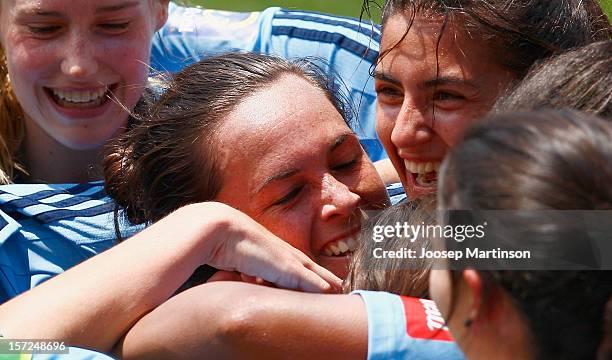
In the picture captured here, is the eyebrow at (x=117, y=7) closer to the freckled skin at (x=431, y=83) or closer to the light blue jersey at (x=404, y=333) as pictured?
the freckled skin at (x=431, y=83)

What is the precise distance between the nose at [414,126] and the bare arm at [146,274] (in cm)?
44

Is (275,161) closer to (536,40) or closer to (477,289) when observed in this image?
(536,40)

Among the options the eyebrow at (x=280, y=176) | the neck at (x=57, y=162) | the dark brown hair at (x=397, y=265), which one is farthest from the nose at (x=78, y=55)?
the dark brown hair at (x=397, y=265)

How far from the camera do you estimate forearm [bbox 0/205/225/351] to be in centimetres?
162

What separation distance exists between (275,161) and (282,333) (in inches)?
25.6

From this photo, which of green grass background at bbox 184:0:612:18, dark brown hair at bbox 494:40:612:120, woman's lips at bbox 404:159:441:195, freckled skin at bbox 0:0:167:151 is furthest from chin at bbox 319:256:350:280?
green grass background at bbox 184:0:612:18

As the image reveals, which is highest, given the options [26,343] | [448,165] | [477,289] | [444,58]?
[444,58]

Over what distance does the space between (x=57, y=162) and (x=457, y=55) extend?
1.35 metres

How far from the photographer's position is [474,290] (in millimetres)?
1052

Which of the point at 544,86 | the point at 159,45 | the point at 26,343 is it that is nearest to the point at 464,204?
the point at 544,86

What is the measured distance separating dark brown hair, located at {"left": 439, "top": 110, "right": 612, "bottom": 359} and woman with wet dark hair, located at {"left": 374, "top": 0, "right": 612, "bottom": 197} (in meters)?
0.96

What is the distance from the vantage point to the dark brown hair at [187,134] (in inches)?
81.4

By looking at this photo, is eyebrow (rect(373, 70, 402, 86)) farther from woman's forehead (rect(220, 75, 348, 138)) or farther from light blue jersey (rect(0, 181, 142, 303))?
light blue jersey (rect(0, 181, 142, 303))

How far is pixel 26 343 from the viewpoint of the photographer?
1.56 meters
